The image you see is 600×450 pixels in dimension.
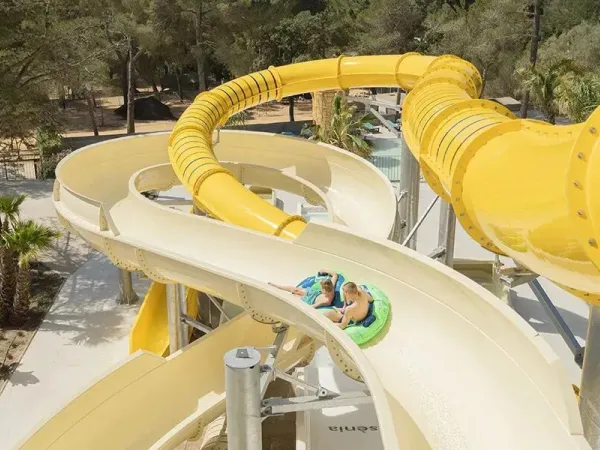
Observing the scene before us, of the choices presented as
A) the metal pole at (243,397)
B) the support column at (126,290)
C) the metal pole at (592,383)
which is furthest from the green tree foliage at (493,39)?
the metal pole at (243,397)

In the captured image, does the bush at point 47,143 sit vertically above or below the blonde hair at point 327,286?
below

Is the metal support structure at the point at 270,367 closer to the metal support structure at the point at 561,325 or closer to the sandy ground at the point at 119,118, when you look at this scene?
the metal support structure at the point at 561,325

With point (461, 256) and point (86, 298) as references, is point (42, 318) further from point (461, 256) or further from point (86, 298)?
point (461, 256)

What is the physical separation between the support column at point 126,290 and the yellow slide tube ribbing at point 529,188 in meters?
9.64

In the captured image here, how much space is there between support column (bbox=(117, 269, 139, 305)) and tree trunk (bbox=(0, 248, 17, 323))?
7.40 feet

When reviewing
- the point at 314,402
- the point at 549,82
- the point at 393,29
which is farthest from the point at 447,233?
the point at 393,29

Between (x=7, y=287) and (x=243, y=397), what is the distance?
971 centimetres

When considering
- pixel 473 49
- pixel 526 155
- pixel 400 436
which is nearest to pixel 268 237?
pixel 400 436

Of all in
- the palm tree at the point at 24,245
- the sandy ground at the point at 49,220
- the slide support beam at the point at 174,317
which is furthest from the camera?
the sandy ground at the point at 49,220

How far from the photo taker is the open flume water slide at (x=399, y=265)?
15.4 feet

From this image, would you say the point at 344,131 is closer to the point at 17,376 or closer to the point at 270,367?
the point at 17,376

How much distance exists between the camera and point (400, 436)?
555 centimetres

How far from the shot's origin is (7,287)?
13953 millimetres

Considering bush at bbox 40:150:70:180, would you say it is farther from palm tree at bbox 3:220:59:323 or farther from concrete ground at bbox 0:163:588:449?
palm tree at bbox 3:220:59:323
